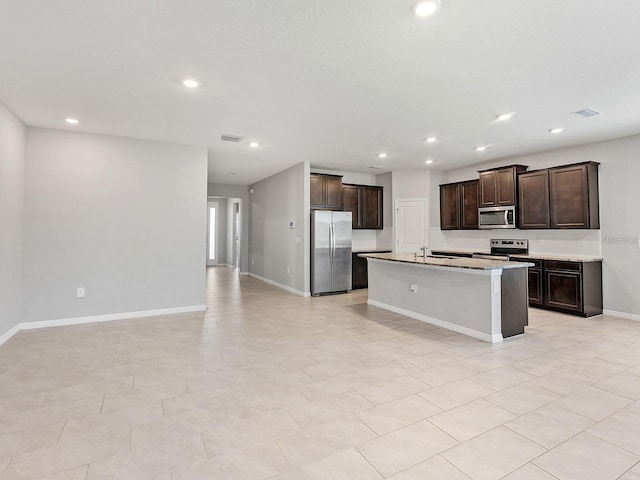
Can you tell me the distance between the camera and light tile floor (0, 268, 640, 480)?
→ 1792 mm

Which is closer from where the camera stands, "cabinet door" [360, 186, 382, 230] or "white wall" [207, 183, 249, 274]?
"cabinet door" [360, 186, 382, 230]

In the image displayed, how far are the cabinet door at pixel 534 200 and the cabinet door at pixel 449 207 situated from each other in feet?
4.53

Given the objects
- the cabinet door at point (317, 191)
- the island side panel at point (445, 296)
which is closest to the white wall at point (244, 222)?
the cabinet door at point (317, 191)

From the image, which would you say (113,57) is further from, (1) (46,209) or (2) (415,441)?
(2) (415,441)

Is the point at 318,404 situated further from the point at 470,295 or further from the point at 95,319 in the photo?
the point at 95,319

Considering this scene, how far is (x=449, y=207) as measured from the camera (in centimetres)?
730

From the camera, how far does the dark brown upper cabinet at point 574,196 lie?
507cm

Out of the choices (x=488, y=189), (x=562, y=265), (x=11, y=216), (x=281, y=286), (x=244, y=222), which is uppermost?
(x=488, y=189)

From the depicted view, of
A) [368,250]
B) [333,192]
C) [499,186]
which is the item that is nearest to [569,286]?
[499,186]

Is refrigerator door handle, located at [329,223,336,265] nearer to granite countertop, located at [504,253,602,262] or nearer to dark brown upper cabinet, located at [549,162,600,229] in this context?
granite countertop, located at [504,253,602,262]

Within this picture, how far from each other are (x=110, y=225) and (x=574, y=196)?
23.2 feet

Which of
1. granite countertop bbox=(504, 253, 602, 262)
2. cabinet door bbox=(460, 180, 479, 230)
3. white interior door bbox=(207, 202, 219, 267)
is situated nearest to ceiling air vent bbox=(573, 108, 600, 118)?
granite countertop bbox=(504, 253, 602, 262)

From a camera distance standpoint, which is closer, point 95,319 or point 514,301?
point 514,301

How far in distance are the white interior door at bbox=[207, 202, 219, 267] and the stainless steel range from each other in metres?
9.18
